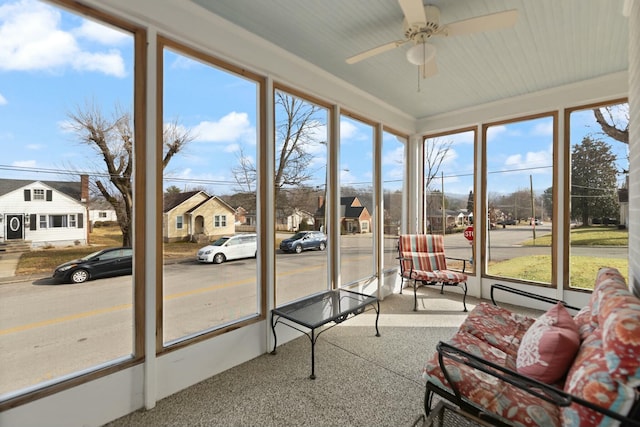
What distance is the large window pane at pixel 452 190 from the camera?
4348 millimetres

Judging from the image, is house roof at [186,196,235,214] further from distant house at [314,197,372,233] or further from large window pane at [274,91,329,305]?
distant house at [314,197,372,233]

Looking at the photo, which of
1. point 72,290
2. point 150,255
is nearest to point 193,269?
point 150,255

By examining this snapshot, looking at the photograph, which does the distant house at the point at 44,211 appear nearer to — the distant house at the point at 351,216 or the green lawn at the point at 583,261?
the distant house at the point at 351,216

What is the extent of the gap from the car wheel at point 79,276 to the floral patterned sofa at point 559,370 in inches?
82.7

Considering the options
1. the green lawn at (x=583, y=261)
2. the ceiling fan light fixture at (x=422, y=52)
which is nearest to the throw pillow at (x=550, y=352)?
the ceiling fan light fixture at (x=422, y=52)

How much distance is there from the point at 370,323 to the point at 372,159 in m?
2.13

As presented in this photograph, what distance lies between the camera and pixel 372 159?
4.03 metres

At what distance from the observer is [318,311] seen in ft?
8.63

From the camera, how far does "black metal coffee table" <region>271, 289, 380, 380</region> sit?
2369mm

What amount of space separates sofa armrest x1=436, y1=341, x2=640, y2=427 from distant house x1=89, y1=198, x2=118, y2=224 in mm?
2126

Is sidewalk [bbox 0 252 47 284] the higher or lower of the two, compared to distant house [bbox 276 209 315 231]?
lower

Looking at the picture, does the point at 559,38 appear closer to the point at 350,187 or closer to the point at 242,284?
the point at 350,187

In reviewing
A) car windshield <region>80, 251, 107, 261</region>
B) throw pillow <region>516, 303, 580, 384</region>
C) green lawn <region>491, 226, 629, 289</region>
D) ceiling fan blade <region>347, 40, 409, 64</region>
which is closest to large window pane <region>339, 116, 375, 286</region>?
ceiling fan blade <region>347, 40, 409, 64</region>

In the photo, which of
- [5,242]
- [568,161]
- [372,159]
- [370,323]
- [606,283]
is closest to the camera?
[5,242]
